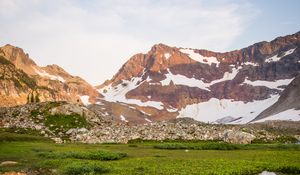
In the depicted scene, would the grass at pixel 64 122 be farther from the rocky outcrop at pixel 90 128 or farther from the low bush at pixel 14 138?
the low bush at pixel 14 138

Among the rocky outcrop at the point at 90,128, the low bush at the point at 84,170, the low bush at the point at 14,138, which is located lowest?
the low bush at the point at 84,170

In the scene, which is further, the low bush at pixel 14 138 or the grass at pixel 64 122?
the grass at pixel 64 122

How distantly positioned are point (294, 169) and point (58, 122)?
231 ft

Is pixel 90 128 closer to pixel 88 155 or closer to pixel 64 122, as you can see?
pixel 64 122

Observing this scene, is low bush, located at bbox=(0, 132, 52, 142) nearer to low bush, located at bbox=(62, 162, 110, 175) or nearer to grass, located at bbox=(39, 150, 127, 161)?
grass, located at bbox=(39, 150, 127, 161)

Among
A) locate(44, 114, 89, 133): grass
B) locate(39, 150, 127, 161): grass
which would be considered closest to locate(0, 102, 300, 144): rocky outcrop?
locate(44, 114, 89, 133): grass

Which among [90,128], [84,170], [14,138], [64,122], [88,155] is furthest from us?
[64,122]

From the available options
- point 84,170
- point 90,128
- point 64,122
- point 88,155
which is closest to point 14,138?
point 64,122

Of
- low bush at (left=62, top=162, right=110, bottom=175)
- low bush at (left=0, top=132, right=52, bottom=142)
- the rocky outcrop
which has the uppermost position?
the rocky outcrop

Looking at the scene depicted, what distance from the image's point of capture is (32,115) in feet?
318

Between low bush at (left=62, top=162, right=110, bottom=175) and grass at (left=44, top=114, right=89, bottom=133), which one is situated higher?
grass at (left=44, top=114, right=89, bottom=133)

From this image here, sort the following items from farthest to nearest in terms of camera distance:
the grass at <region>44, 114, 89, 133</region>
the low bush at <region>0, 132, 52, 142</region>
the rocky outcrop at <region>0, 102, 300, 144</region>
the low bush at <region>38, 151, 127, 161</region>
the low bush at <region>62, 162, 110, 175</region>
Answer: the grass at <region>44, 114, 89, 133</region>
the rocky outcrop at <region>0, 102, 300, 144</region>
the low bush at <region>0, 132, 52, 142</region>
the low bush at <region>38, 151, 127, 161</region>
the low bush at <region>62, 162, 110, 175</region>

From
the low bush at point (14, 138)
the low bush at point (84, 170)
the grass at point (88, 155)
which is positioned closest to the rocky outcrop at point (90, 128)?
the low bush at point (14, 138)

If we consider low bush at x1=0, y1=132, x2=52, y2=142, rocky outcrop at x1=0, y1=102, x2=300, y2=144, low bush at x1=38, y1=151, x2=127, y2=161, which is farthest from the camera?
rocky outcrop at x1=0, y1=102, x2=300, y2=144
